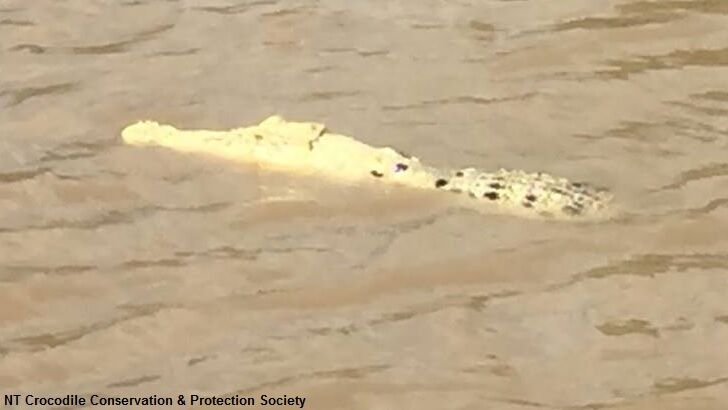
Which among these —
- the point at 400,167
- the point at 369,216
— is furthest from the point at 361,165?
the point at 369,216

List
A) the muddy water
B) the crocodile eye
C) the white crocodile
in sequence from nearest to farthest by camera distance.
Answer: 1. the muddy water
2. the white crocodile
3. the crocodile eye

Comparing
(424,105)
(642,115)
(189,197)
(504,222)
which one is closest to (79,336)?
(189,197)

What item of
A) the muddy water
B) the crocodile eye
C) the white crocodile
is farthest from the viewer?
the crocodile eye

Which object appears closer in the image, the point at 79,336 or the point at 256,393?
the point at 256,393

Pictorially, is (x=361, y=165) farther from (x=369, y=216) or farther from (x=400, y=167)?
(x=369, y=216)

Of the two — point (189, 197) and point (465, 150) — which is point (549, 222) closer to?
point (465, 150)
